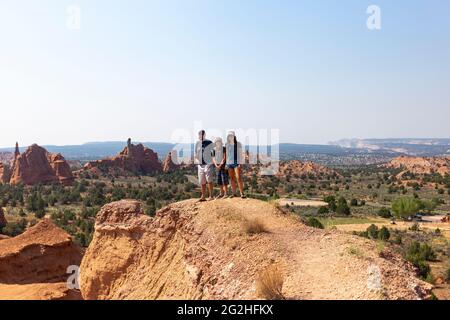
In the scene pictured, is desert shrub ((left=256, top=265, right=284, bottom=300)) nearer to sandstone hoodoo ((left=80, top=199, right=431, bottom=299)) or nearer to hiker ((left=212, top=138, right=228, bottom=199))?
sandstone hoodoo ((left=80, top=199, right=431, bottom=299))

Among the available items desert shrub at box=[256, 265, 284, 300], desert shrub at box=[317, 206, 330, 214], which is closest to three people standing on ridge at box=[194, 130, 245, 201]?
desert shrub at box=[256, 265, 284, 300]

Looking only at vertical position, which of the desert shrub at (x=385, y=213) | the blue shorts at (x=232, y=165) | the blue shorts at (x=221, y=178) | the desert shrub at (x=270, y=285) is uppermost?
the blue shorts at (x=232, y=165)

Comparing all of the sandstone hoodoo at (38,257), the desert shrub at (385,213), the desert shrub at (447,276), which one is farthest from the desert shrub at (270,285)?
the desert shrub at (385,213)

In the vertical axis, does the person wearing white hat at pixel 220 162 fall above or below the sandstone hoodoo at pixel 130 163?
above

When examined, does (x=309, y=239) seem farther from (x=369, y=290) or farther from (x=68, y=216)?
(x=68, y=216)

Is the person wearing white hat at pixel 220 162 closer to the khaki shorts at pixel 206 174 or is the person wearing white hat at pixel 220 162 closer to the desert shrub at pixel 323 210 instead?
the khaki shorts at pixel 206 174

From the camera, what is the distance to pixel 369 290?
231 inches

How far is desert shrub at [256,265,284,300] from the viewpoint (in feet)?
20.2

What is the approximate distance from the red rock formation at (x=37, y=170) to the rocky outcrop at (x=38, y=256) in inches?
2150

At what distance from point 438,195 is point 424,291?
62822 millimetres

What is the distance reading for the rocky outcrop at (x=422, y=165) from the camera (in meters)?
95.9

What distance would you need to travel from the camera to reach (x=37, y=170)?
233 feet

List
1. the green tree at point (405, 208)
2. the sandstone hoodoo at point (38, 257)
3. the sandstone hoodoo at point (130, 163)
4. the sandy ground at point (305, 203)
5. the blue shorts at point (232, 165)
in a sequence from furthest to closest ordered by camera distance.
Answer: the sandstone hoodoo at point (130, 163) < the sandy ground at point (305, 203) < the green tree at point (405, 208) < the sandstone hoodoo at point (38, 257) < the blue shorts at point (232, 165)
